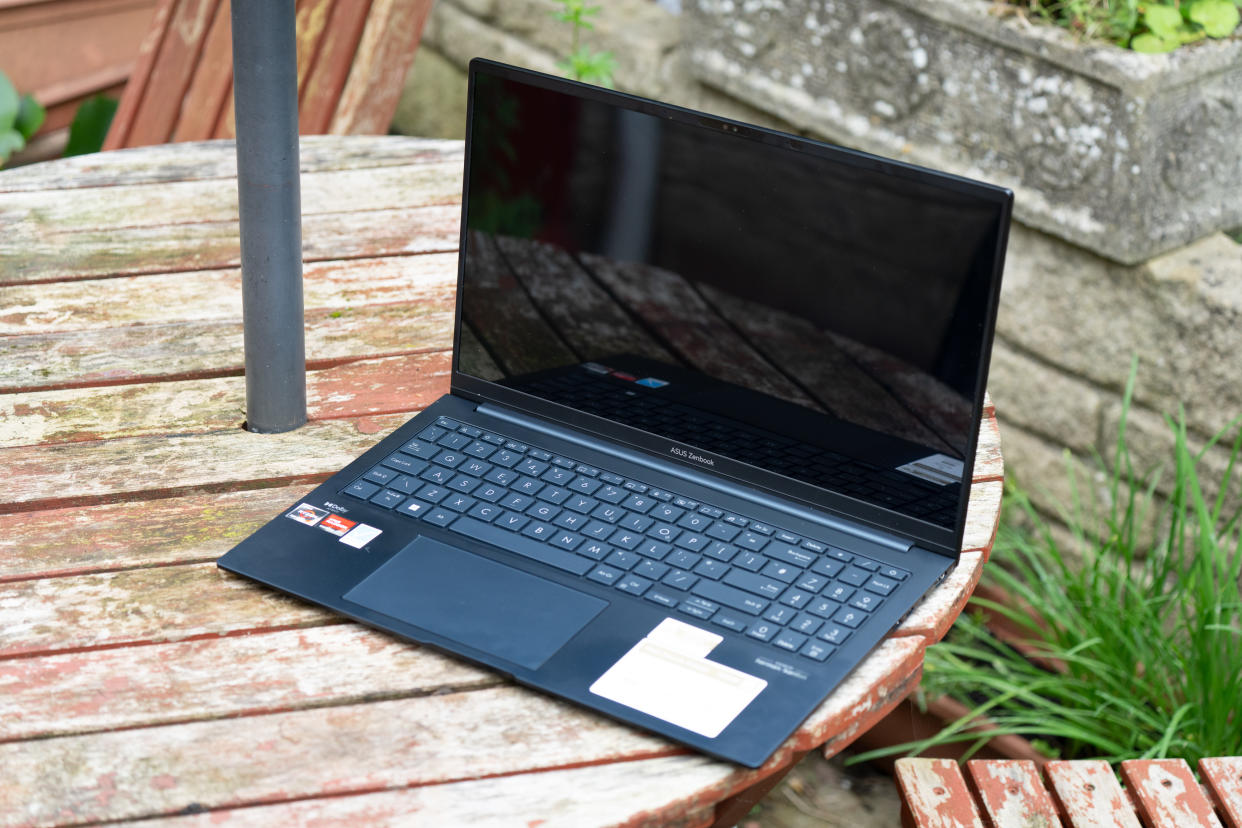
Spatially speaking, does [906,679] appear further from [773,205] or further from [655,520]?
[773,205]

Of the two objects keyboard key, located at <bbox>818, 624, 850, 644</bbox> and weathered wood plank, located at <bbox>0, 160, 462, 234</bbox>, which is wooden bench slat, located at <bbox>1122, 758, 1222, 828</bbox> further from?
weathered wood plank, located at <bbox>0, 160, 462, 234</bbox>

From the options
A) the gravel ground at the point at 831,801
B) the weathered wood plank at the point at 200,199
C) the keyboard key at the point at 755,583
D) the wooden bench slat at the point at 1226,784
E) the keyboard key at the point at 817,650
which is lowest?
the gravel ground at the point at 831,801

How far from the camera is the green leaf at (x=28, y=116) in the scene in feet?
12.1

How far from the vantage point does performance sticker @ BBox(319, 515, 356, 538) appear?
1178 millimetres

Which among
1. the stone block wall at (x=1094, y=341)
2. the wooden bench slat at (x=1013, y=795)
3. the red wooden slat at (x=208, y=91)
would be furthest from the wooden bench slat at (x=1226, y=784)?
the red wooden slat at (x=208, y=91)

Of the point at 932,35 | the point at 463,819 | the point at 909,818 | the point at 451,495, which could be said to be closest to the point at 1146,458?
the point at 932,35

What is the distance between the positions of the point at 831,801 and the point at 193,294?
1506 mm

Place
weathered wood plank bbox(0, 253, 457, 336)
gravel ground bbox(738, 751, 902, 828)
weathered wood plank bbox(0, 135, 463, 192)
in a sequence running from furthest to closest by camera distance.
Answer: gravel ground bbox(738, 751, 902, 828), weathered wood plank bbox(0, 135, 463, 192), weathered wood plank bbox(0, 253, 457, 336)

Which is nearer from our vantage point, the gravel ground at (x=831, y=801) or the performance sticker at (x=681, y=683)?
the performance sticker at (x=681, y=683)

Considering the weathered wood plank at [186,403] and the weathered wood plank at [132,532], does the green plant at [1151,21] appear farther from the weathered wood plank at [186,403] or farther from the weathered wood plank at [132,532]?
the weathered wood plank at [132,532]

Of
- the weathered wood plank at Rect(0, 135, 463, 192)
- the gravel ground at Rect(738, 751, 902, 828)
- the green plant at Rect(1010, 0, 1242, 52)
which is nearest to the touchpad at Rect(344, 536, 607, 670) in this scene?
the weathered wood plank at Rect(0, 135, 463, 192)

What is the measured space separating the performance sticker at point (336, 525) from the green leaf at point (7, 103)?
9.30 ft

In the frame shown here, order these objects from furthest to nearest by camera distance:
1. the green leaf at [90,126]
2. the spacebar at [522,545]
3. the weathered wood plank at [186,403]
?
the green leaf at [90,126], the weathered wood plank at [186,403], the spacebar at [522,545]

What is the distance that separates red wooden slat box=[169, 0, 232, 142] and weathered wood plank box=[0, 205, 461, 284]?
Result: 930mm
